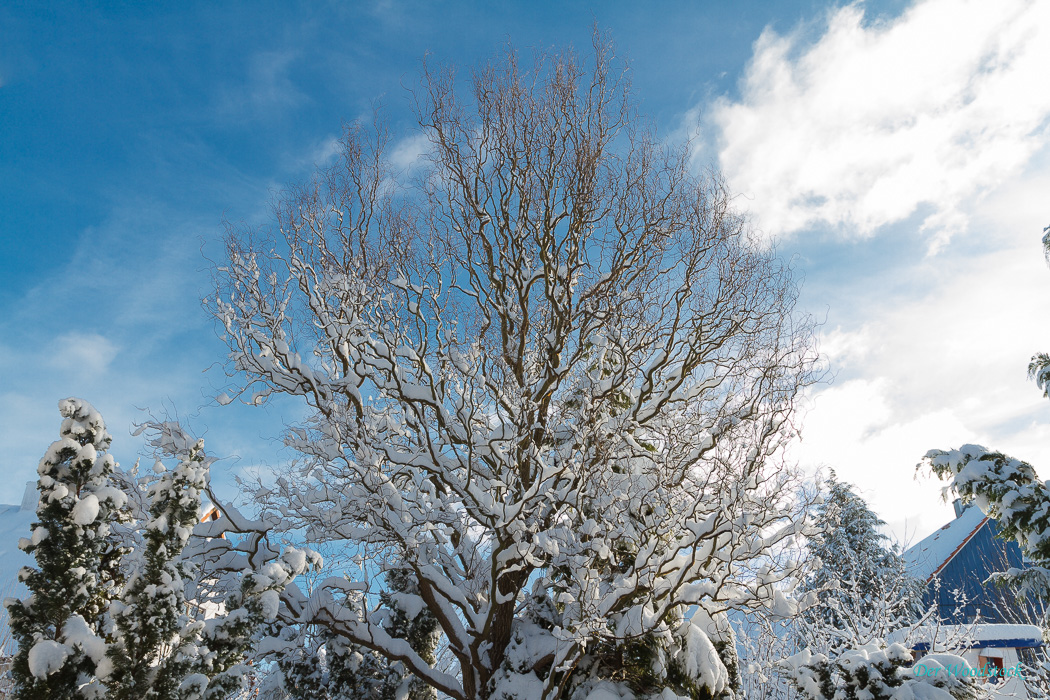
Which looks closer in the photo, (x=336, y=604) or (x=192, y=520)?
(x=192, y=520)

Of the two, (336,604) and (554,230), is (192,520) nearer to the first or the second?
(336,604)

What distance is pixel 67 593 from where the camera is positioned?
4.57 metres

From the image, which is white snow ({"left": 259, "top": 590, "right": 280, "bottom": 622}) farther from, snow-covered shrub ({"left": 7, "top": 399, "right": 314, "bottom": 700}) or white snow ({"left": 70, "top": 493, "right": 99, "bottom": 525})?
white snow ({"left": 70, "top": 493, "right": 99, "bottom": 525})

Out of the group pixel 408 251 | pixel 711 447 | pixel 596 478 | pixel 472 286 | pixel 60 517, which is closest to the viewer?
pixel 60 517

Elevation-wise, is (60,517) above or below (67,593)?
above

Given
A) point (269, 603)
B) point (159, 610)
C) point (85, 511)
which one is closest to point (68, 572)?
point (85, 511)

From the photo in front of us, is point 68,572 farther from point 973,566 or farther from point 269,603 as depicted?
point 973,566

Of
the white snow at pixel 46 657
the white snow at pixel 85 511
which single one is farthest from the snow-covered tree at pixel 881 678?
the white snow at pixel 85 511

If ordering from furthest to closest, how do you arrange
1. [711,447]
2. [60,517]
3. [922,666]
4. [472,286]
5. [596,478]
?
[472,286] < [596,478] < [711,447] < [922,666] < [60,517]

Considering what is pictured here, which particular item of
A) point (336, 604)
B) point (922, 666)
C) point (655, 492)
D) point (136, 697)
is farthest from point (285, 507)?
point (922, 666)

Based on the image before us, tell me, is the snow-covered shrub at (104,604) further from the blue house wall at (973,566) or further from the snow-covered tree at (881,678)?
the blue house wall at (973,566)

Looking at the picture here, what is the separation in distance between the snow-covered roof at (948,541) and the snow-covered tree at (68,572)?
21.8 metres

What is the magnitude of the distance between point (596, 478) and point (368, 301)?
12.8 ft

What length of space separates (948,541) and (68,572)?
2608cm
